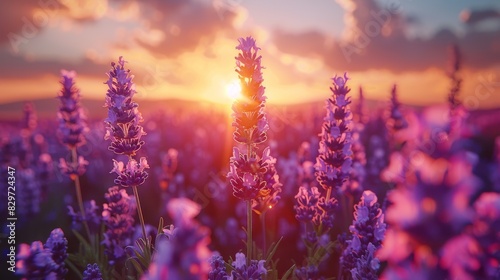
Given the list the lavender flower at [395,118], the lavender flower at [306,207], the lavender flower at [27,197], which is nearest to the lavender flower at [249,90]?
the lavender flower at [306,207]

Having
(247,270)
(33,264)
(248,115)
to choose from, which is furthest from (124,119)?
(247,270)

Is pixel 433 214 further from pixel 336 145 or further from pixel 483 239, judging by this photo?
pixel 336 145

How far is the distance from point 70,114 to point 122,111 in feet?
8.24

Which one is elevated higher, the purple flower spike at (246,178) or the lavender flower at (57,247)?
the purple flower spike at (246,178)

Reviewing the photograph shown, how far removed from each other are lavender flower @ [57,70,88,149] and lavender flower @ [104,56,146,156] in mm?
2188

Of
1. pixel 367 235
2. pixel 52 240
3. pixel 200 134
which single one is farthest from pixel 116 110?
pixel 200 134

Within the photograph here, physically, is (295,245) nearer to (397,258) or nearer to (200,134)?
(397,258)

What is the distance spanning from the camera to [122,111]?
4488 mm

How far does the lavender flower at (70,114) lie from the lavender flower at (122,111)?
2188 millimetres

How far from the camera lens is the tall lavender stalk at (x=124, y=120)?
4.48 metres

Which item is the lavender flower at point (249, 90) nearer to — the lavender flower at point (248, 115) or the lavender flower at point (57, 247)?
the lavender flower at point (248, 115)

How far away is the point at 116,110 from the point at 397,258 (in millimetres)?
3603

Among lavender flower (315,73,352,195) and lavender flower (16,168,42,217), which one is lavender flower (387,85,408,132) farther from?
lavender flower (16,168,42,217)

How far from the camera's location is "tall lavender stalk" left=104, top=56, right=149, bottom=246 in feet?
14.7
